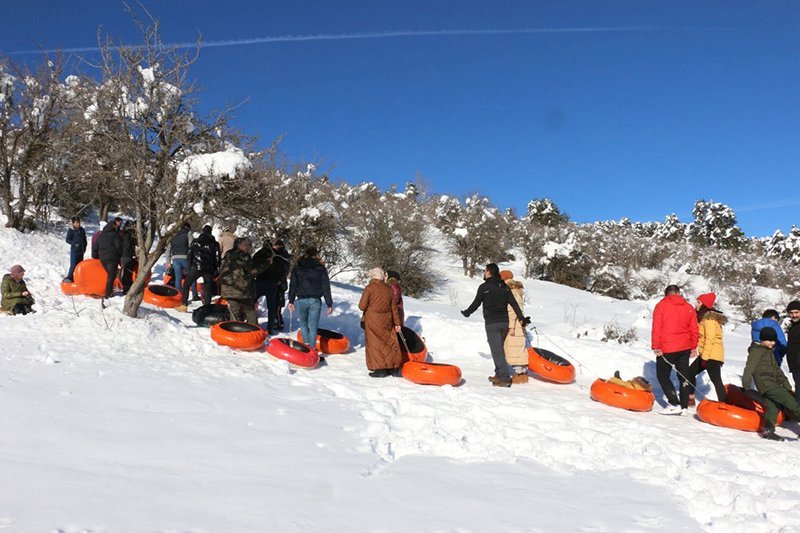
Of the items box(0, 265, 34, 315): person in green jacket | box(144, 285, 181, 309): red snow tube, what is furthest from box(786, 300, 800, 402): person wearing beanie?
box(0, 265, 34, 315): person in green jacket

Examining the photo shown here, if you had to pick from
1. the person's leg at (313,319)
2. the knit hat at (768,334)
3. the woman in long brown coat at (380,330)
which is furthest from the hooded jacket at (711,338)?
the person's leg at (313,319)

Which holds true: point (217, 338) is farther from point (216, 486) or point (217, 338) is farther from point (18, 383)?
point (216, 486)

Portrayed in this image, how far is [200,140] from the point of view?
857cm

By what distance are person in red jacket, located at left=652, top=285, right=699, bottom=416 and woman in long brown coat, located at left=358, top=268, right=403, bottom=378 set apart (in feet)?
13.1

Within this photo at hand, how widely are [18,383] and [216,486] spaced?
2909 mm

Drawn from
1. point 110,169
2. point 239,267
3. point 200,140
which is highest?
point 200,140

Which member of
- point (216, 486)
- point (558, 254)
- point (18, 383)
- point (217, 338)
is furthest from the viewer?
point (558, 254)

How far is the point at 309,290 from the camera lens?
900 centimetres

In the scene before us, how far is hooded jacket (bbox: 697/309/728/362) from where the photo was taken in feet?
25.5

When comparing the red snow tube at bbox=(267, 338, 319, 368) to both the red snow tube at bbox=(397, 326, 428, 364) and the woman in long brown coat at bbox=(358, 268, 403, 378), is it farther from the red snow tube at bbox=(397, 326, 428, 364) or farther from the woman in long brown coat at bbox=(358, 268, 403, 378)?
the red snow tube at bbox=(397, 326, 428, 364)

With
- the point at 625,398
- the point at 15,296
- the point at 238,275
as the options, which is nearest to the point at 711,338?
the point at 625,398

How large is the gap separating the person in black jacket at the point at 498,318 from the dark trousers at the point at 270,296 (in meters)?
4.09

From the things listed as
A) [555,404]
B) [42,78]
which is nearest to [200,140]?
[555,404]

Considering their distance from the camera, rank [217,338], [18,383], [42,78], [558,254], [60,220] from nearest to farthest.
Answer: [18,383]
[217,338]
[42,78]
[60,220]
[558,254]
